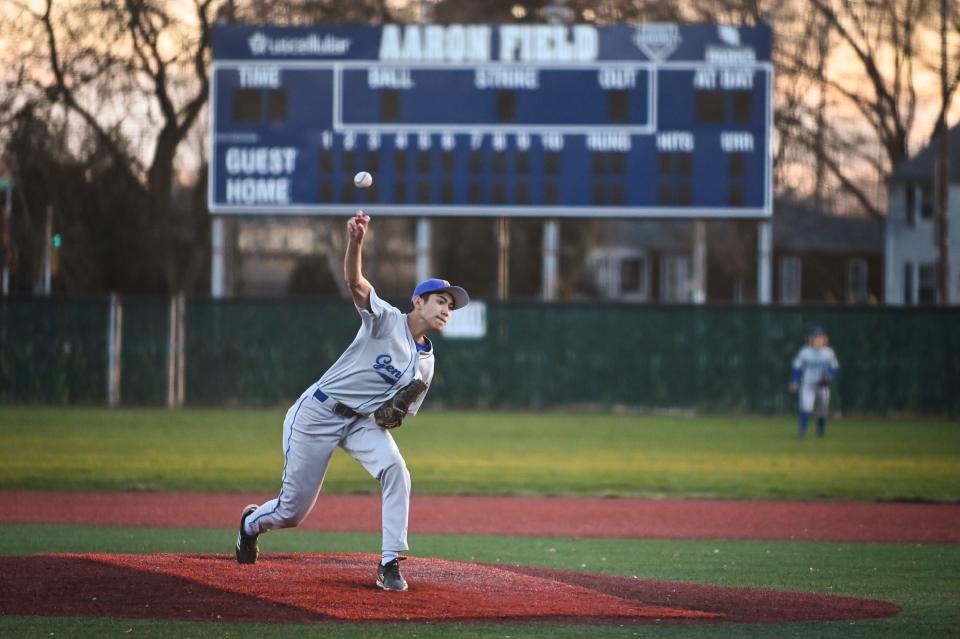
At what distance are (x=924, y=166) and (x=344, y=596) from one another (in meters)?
36.3

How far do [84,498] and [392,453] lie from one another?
8.06 m

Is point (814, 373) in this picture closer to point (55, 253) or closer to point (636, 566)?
point (636, 566)

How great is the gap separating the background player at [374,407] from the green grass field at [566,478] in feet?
3.19

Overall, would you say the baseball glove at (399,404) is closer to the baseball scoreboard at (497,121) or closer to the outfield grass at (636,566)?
the outfield grass at (636,566)

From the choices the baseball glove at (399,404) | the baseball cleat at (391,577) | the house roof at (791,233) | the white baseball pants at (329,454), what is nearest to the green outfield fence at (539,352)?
the house roof at (791,233)

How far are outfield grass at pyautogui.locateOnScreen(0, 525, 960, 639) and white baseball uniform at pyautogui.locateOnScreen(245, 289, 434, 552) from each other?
3.28ft

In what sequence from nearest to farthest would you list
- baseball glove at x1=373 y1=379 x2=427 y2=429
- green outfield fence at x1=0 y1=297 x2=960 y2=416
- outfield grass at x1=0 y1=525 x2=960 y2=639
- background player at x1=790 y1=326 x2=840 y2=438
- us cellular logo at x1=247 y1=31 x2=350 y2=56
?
1. outfield grass at x1=0 y1=525 x2=960 y2=639
2. baseball glove at x1=373 y1=379 x2=427 y2=429
3. background player at x1=790 y1=326 x2=840 y2=438
4. us cellular logo at x1=247 y1=31 x2=350 y2=56
5. green outfield fence at x1=0 y1=297 x2=960 y2=416

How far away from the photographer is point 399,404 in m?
7.76

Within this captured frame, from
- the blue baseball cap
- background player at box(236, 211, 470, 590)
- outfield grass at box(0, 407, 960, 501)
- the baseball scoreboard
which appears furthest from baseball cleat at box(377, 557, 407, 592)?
the baseball scoreboard

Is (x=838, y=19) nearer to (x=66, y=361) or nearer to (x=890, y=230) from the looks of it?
(x=890, y=230)

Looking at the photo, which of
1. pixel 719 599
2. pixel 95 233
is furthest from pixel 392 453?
pixel 95 233

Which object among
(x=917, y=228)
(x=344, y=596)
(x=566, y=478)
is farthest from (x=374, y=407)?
(x=917, y=228)

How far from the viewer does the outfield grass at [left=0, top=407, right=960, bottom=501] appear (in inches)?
635

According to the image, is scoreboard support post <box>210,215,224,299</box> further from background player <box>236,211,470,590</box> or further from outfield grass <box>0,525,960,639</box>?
background player <box>236,211,470,590</box>
